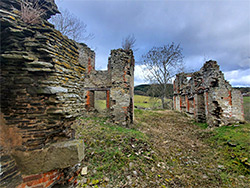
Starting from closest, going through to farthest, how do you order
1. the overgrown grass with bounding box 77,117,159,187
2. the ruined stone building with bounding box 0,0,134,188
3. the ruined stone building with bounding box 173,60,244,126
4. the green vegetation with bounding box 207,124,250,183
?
1. the ruined stone building with bounding box 0,0,134,188
2. the overgrown grass with bounding box 77,117,159,187
3. the green vegetation with bounding box 207,124,250,183
4. the ruined stone building with bounding box 173,60,244,126

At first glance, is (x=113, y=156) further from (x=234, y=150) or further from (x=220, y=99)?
(x=220, y=99)

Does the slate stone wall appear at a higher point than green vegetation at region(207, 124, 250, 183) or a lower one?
higher

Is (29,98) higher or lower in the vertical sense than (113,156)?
higher

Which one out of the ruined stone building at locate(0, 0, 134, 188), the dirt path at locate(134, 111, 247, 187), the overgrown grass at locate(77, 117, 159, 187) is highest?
the ruined stone building at locate(0, 0, 134, 188)

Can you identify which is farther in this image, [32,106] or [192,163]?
[192,163]

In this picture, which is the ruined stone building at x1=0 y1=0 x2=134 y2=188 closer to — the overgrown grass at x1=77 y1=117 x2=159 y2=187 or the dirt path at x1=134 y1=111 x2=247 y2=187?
the overgrown grass at x1=77 y1=117 x2=159 y2=187

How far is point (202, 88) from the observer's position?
30.8ft

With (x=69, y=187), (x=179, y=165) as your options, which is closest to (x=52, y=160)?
(x=69, y=187)

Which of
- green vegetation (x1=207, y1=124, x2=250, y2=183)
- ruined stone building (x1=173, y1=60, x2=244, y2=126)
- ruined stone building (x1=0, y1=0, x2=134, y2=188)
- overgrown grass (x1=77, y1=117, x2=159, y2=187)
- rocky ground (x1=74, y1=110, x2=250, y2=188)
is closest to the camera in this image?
ruined stone building (x1=0, y1=0, x2=134, y2=188)

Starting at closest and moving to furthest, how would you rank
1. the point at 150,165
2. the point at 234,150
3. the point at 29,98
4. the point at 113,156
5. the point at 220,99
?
1. the point at 29,98
2. the point at 150,165
3. the point at 113,156
4. the point at 234,150
5. the point at 220,99

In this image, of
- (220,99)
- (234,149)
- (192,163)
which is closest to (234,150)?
(234,149)

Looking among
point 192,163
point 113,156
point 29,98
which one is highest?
point 29,98

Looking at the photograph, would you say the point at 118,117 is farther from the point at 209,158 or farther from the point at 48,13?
the point at 48,13

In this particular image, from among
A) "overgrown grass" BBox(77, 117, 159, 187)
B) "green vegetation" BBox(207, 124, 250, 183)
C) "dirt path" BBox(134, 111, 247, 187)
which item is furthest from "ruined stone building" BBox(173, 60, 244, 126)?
"overgrown grass" BBox(77, 117, 159, 187)
